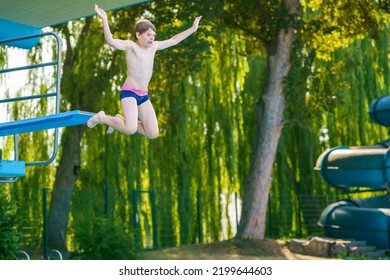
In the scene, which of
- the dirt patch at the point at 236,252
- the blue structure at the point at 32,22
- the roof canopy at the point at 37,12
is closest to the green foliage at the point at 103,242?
the dirt patch at the point at 236,252

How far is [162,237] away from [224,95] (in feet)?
11.9

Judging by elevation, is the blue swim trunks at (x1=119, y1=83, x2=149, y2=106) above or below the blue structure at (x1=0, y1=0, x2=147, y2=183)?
below

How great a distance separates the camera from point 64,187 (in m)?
14.4

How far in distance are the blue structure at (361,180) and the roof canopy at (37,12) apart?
985 centimetres

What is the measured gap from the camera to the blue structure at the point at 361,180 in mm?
14961

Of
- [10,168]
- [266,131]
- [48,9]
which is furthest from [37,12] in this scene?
[266,131]

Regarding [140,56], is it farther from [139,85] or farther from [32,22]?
[32,22]

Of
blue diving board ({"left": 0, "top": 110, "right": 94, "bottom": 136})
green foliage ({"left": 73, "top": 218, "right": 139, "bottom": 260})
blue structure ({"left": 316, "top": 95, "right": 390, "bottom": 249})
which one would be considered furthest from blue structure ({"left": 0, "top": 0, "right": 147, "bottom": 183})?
blue structure ({"left": 316, "top": 95, "right": 390, "bottom": 249})

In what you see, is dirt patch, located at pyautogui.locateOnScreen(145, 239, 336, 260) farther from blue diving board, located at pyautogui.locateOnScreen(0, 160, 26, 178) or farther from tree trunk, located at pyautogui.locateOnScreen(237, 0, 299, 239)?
blue diving board, located at pyautogui.locateOnScreen(0, 160, 26, 178)

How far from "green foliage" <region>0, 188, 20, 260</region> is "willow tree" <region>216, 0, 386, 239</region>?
20.8 feet

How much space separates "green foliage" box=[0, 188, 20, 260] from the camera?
9812 millimetres

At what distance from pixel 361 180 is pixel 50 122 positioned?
38.4ft

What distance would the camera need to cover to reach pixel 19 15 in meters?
6.51

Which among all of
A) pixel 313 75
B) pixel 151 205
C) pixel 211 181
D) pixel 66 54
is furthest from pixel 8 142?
pixel 313 75
